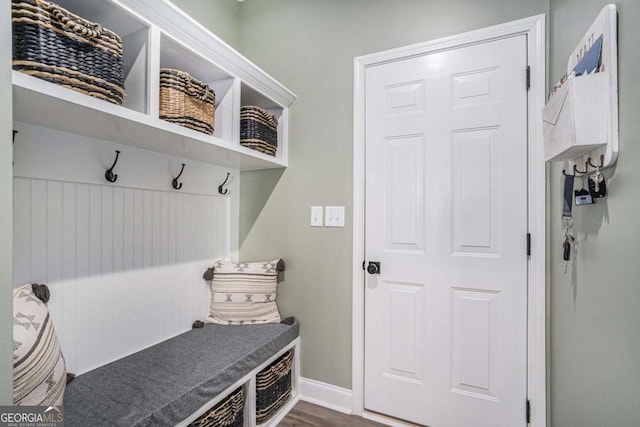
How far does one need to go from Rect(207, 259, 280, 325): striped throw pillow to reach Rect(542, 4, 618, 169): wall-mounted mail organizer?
160 cm

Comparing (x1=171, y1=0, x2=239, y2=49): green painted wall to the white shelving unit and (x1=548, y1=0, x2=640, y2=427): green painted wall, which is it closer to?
the white shelving unit

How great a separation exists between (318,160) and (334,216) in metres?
0.37

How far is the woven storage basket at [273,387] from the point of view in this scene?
1623mm

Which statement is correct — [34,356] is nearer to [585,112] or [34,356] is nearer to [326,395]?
[326,395]

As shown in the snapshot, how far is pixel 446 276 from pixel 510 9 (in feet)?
4.48

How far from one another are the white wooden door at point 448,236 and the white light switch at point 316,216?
0.31m

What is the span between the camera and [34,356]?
0.99 meters

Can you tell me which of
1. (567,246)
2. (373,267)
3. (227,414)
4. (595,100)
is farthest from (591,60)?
(227,414)

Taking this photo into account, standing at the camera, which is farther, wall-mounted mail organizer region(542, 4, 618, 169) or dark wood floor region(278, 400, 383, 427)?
dark wood floor region(278, 400, 383, 427)

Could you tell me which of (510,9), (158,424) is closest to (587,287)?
(510,9)

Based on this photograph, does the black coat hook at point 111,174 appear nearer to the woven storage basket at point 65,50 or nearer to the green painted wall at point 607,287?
the woven storage basket at point 65,50

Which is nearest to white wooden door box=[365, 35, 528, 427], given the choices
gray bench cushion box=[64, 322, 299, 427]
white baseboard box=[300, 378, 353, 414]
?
white baseboard box=[300, 378, 353, 414]

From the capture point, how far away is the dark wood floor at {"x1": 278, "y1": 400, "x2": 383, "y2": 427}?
1.72 meters

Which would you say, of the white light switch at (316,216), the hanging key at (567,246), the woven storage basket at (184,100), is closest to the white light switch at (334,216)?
the white light switch at (316,216)
